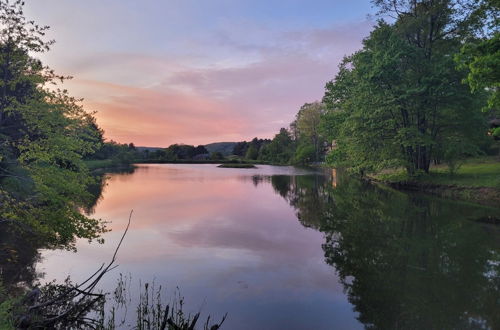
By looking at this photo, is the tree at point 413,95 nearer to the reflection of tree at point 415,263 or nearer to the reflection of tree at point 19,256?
the reflection of tree at point 415,263

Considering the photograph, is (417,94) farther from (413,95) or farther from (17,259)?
(17,259)

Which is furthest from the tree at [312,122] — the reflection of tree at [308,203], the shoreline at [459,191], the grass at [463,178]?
the reflection of tree at [308,203]

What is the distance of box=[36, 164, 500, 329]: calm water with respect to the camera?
8.97m

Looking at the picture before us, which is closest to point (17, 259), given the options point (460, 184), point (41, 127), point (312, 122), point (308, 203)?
point (41, 127)

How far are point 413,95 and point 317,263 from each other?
25.6 metres

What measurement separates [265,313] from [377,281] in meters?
4.36

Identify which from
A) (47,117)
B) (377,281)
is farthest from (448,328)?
(47,117)

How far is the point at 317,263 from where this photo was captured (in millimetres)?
13203

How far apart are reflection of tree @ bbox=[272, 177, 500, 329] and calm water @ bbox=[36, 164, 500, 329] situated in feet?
0.14

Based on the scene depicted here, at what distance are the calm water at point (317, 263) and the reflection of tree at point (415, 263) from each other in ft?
0.14

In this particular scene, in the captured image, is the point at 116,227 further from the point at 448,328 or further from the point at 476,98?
the point at 476,98

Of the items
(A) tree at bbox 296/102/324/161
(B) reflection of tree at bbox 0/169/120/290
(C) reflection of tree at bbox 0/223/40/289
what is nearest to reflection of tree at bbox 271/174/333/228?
(B) reflection of tree at bbox 0/169/120/290

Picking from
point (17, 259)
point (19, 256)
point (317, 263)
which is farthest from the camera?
point (19, 256)

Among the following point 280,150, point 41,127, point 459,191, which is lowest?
point 459,191
